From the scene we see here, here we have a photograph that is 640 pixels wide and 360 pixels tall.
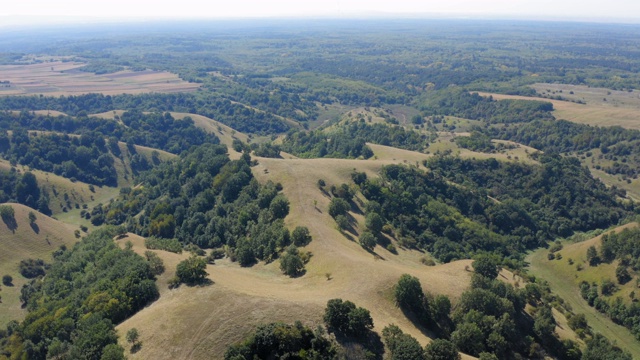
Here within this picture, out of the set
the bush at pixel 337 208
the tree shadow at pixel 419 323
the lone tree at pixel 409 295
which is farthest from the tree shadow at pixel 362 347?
the bush at pixel 337 208

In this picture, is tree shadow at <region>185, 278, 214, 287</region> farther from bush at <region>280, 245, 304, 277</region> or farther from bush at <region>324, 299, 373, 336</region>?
bush at <region>324, 299, 373, 336</region>

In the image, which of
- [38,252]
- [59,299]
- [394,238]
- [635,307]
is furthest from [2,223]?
[635,307]

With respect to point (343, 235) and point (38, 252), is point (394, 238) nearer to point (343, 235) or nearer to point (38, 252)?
point (343, 235)

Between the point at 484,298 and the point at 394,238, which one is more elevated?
the point at 484,298

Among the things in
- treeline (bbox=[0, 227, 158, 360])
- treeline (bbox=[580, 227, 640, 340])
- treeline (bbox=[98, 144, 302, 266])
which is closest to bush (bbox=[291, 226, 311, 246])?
treeline (bbox=[98, 144, 302, 266])

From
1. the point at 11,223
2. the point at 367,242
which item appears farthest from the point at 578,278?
the point at 11,223
